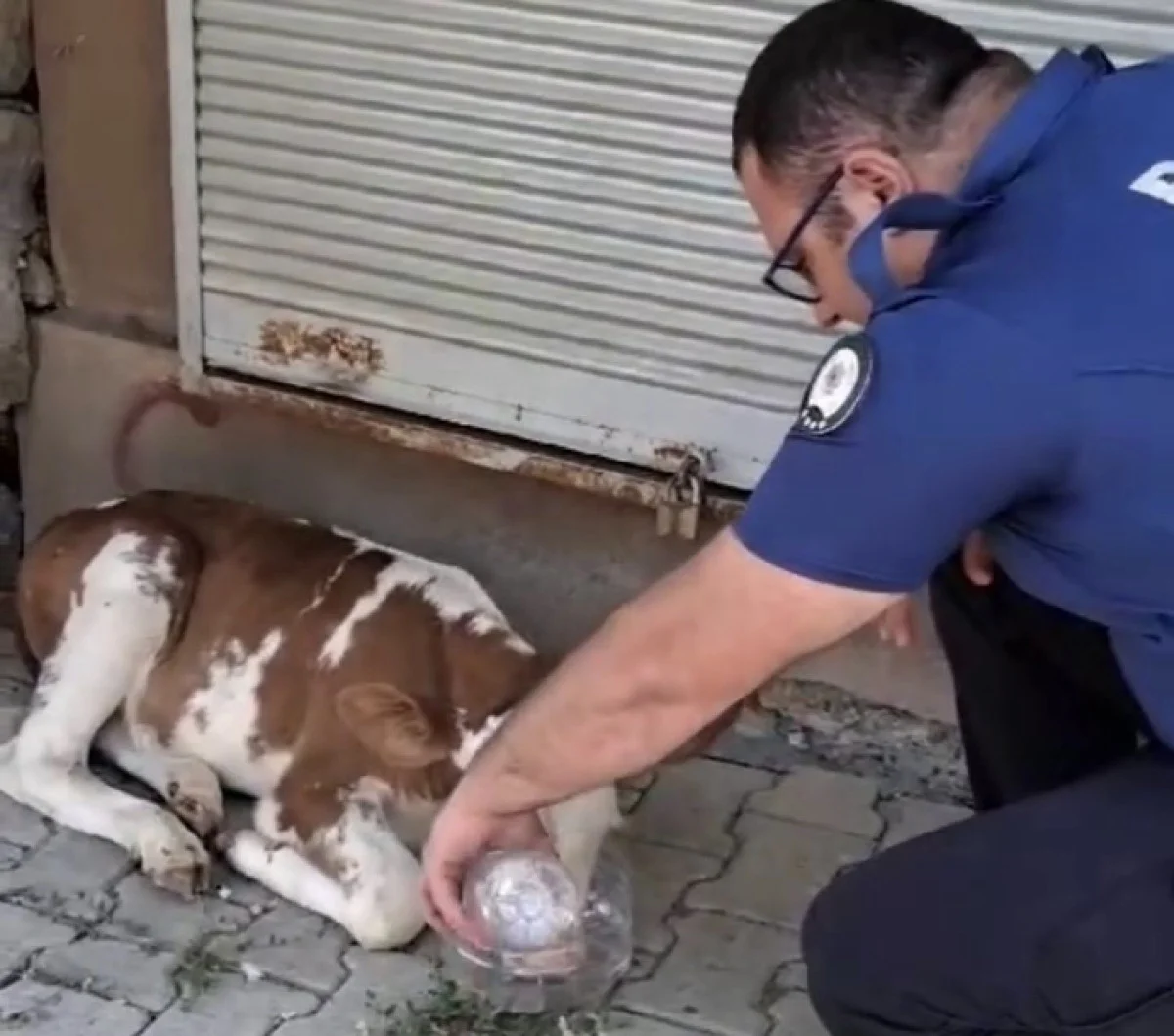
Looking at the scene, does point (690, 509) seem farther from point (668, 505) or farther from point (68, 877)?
point (68, 877)

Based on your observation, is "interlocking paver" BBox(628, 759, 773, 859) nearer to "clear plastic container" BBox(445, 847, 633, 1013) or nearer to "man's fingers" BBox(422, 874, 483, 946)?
"clear plastic container" BBox(445, 847, 633, 1013)

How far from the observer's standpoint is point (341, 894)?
348 centimetres

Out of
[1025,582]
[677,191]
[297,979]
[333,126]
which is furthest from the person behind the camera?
[333,126]

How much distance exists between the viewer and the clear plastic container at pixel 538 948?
124 inches

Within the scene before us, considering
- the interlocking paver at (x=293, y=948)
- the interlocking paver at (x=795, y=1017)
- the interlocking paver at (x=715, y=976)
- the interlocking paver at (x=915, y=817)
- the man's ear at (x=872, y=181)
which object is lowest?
the interlocking paver at (x=915, y=817)

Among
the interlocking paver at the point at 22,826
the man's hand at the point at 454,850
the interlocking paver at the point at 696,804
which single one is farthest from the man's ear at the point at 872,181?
the interlocking paver at the point at 22,826

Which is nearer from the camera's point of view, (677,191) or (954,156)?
(954,156)

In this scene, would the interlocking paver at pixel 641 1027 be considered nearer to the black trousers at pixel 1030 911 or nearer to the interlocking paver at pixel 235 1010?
the interlocking paver at pixel 235 1010

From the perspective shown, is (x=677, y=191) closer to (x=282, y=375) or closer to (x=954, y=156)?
(x=282, y=375)

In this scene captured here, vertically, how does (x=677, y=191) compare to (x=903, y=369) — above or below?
below

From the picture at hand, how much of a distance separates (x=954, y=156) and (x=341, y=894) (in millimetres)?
1735

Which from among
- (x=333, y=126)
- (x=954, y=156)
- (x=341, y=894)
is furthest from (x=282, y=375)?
(x=954, y=156)

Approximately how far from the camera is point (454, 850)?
2.58m

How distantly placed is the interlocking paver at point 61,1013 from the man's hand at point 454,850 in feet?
2.39
